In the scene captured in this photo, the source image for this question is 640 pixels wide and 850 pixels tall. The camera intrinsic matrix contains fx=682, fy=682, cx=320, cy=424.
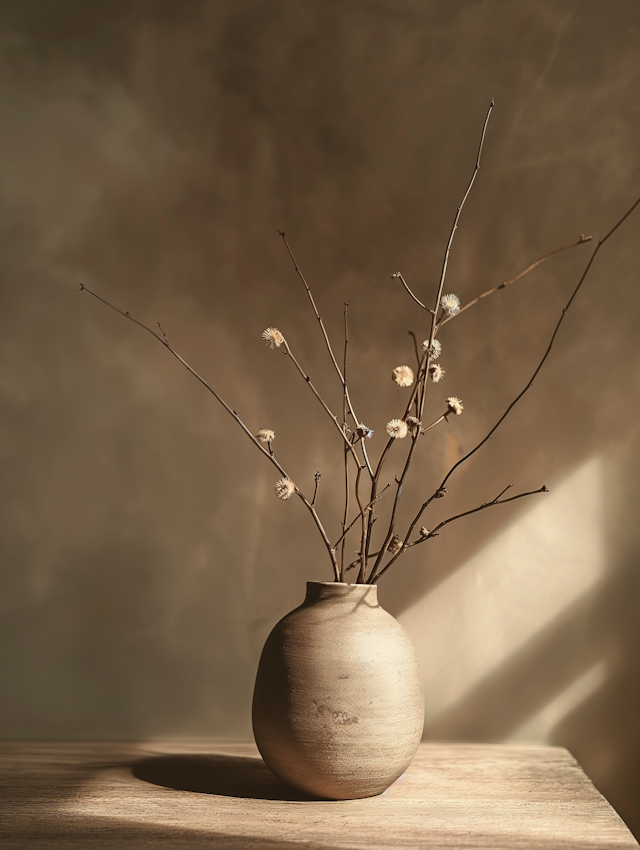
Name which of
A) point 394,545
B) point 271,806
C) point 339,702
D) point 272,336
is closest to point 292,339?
point 272,336

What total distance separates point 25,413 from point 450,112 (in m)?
1.29

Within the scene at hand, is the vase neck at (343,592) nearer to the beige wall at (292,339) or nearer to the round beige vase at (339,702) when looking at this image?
the round beige vase at (339,702)

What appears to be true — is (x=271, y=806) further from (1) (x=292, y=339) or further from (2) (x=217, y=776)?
(1) (x=292, y=339)

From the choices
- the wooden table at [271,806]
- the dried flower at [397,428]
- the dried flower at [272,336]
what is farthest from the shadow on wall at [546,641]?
the dried flower at [272,336]

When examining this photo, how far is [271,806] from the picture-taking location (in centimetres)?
107

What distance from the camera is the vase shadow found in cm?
114

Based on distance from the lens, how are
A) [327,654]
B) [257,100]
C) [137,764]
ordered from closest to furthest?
[327,654] → [137,764] → [257,100]

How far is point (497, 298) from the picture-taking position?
1.64 m

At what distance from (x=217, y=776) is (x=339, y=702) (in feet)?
1.23

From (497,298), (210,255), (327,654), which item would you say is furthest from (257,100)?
(327,654)

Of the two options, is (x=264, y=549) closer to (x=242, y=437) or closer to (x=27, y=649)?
(x=242, y=437)

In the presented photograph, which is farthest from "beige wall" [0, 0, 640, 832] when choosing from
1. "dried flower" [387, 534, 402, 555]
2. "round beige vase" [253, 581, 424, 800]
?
"round beige vase" [253, 581, 424, 800]

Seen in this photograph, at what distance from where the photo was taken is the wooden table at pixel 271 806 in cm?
94

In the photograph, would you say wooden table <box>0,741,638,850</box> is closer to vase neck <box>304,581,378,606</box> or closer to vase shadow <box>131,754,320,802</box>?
vase shadow <box>131,754,320,802</box>
